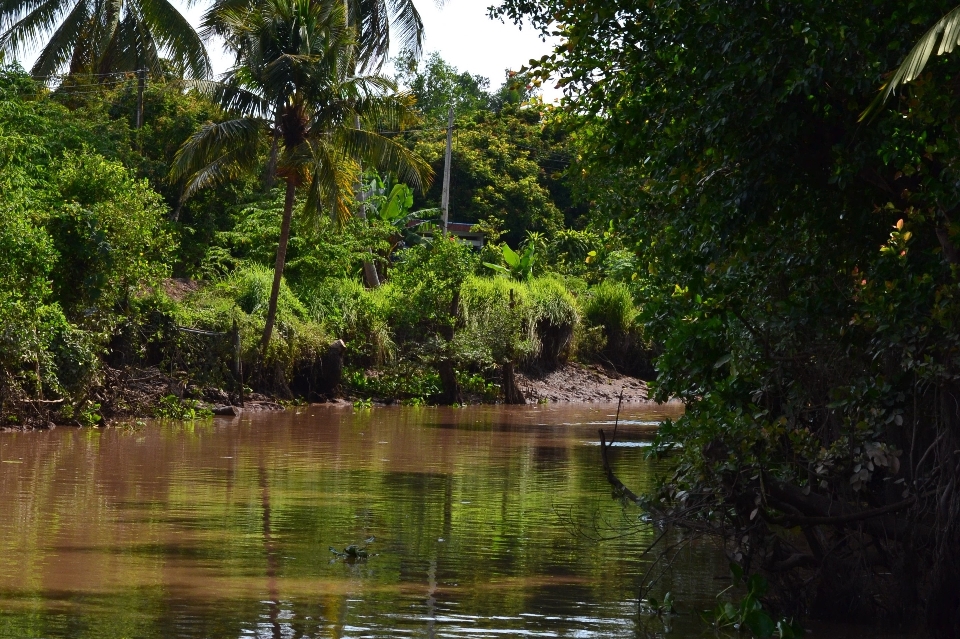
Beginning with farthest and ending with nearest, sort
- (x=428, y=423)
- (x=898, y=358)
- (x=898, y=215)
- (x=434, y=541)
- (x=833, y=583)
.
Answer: (x=428, y=423), (x=434, y=541), (x=833, y=583), (x=898, y=215), (x=898, y=358)

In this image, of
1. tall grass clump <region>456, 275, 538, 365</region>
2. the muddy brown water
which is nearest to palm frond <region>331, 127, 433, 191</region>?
tall grass clump <region>456, 275, 538, 365</region>

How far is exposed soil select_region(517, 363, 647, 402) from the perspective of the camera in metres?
33.5

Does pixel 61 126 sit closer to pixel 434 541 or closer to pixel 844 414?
pixel 434 541

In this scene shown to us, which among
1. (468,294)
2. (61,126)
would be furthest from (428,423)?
(61,126)

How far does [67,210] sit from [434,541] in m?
12.1

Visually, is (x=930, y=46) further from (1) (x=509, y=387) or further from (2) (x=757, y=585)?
(1) (x=509, y=387)

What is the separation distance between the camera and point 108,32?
97.4ft

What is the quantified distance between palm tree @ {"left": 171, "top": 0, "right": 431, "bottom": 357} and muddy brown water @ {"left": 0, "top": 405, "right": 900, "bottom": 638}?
7991 millimetres

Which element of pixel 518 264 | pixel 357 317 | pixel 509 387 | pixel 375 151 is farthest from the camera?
pixel 518 264

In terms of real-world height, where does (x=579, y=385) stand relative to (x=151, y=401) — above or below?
above

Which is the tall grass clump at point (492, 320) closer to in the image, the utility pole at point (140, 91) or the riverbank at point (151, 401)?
the riverbank at point (151, 401)

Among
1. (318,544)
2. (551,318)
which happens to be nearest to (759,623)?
(318,544)

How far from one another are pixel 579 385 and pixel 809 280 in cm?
2723

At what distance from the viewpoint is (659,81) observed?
25.5 ft
